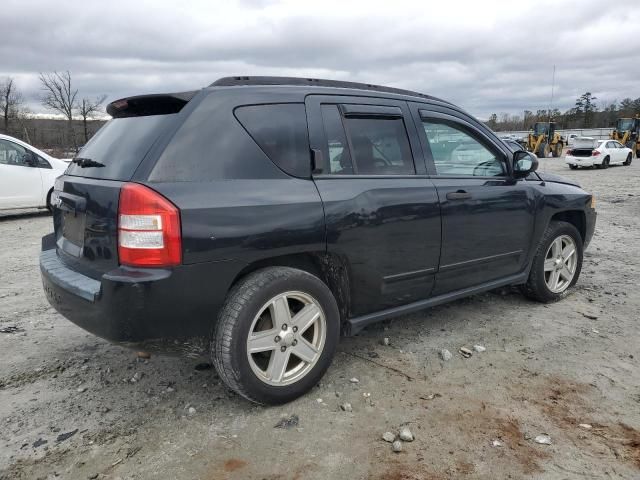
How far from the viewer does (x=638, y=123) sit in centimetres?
3216

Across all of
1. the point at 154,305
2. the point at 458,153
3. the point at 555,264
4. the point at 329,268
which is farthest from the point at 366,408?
the point at 555,264

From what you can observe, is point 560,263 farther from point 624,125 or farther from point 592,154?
point 624,125

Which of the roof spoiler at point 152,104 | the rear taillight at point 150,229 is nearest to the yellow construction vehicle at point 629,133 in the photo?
the roof spoiler at point 152,104

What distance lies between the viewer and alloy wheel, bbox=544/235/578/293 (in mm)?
4605

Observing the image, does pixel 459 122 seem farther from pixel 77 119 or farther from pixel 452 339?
pixel 77 119

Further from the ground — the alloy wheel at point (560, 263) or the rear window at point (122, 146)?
the rear window at point (122, 146)

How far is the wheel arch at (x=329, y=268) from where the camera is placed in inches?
118

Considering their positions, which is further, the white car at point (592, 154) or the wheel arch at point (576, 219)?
the white car at point (592, 154)

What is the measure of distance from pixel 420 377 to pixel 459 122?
1963mm

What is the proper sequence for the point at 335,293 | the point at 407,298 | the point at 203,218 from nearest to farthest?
the point at 203,218, the point at 335,293, the point at 407,298

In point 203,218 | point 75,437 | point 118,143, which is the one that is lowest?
point 75,437

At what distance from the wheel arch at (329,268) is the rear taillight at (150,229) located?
0.62 m

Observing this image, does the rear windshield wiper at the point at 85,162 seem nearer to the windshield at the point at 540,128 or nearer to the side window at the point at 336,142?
the side window at the point at 336,142

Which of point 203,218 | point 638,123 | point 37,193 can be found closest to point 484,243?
point 203,218
